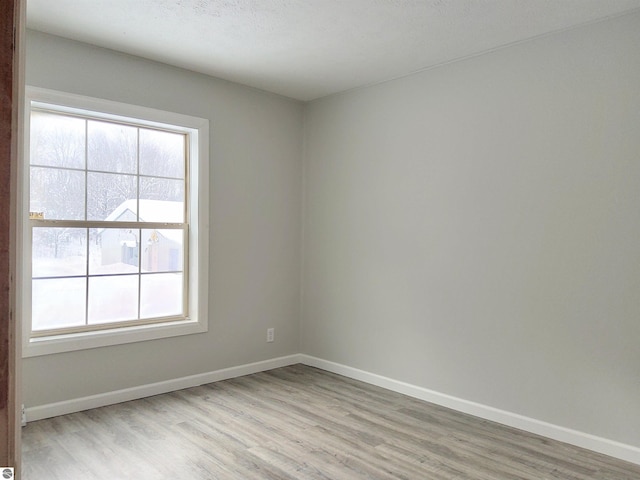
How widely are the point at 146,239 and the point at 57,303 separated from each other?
0.79 metres

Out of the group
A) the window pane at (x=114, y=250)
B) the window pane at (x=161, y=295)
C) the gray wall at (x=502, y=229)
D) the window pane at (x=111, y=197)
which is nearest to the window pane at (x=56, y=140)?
the window pane at (x=111, y=197)

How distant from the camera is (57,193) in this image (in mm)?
3277

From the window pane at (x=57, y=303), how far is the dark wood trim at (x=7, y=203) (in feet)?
9.11

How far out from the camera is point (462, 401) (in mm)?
3441

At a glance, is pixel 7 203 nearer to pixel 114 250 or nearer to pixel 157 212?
pixel 114 250

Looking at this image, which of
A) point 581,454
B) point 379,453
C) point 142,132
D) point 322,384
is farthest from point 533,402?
point 142,132

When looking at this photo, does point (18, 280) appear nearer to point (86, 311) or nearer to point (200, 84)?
point (86, 311)

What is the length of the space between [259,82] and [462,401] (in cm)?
311

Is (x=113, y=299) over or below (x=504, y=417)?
over

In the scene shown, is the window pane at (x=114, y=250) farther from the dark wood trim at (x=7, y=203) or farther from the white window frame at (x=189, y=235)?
the dark wood trim at (x=7, y=203)

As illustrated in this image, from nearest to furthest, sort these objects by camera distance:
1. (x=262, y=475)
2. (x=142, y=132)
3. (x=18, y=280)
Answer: (x=18, y=280) < (x=262, y=475) < (x=142, y=132)

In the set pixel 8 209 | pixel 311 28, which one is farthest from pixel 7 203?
pixel 311 28

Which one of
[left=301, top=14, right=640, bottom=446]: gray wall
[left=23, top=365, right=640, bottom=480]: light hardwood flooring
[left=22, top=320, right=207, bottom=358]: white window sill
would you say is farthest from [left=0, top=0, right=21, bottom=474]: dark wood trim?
[left=301, top=14, right=640, bottom=446]: gray wall

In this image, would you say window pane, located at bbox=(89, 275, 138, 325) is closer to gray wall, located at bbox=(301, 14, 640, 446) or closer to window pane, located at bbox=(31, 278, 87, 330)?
window pane, located at bbox=(31, 278, 87, 330)
